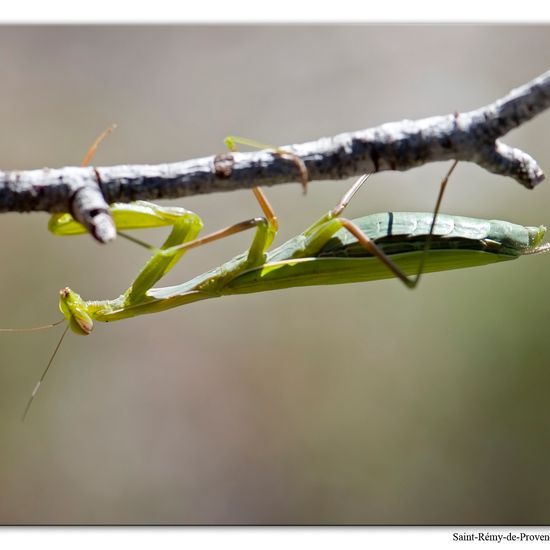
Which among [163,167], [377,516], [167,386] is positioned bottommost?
[377,516]

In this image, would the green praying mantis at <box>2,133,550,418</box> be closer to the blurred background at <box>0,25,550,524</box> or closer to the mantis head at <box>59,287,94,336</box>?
the mantis head at <box>59,287,94,336</box>

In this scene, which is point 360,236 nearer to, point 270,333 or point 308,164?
point 308,164

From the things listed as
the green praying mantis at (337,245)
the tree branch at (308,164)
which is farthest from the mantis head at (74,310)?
the tree branch at (308,164)

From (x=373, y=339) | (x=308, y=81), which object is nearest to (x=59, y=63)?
(x=308, y=81)

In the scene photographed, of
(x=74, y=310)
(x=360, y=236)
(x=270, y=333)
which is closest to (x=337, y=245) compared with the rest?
(x=360, y=236)

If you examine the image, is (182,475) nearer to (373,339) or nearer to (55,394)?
(55,394)

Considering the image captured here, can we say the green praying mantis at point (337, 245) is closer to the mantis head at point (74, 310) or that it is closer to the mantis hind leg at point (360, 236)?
the mantis hind leg at point (360, 236)

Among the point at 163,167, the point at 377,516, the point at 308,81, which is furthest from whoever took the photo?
the point at 308,81
